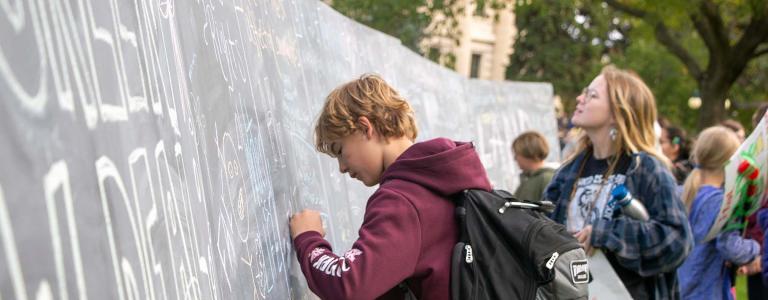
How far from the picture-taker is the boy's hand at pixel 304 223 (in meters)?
2.70

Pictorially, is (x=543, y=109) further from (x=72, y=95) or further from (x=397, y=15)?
(x=72, y=95)

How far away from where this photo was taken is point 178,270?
5.46 ft

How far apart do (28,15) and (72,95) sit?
15 centimetres

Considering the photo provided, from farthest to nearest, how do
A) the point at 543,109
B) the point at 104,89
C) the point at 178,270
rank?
the point at 543,109, the point at 178,270, the point at 104,89

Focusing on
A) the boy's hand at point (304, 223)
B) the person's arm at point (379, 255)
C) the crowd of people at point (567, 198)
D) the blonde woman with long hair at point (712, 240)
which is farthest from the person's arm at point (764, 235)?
the person's arm at point (379, 255)

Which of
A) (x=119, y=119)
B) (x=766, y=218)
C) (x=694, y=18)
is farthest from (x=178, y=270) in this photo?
(x=694, y=18)

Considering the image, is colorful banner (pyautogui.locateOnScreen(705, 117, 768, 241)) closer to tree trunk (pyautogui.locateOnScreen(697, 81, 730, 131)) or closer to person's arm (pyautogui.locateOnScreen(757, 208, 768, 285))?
person's arm (pyautogui.locateOnScreen(757, 208, 768, 285))

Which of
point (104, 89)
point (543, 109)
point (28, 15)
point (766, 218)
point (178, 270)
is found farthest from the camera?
point (543, 109)

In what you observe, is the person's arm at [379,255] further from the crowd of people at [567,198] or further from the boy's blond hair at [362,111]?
the boy's blond hair at [362,111]

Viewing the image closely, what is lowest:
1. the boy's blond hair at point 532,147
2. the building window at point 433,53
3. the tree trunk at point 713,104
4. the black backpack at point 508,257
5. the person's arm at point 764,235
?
the tree trunk at point 713,104

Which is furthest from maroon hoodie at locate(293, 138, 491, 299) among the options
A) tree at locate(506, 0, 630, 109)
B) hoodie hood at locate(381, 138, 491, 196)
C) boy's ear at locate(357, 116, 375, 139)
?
tree at locate(506, 0, 630, 109)

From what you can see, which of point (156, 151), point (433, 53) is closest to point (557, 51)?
point (433, 53)

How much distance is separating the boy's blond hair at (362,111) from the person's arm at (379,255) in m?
0.33

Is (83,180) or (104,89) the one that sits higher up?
(104,89)
